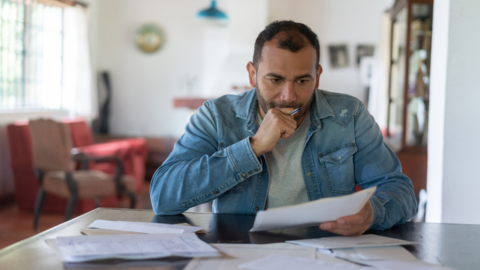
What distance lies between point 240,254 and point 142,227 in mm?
278

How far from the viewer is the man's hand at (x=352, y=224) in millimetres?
986

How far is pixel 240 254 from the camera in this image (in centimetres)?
85

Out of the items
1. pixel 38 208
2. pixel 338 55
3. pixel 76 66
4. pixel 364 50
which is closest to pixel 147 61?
pixel 76 66

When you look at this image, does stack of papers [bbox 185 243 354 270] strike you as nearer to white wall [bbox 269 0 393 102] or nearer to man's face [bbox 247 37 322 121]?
man's face [bbox 247 37 322 121]

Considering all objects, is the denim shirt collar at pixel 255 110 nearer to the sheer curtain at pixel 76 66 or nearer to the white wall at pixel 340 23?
the sheer curtain at pixel 76 66

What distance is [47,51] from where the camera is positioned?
18.0 ft

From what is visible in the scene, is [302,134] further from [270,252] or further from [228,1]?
[228,1]

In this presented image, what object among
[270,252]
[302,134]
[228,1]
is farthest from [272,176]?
[228,1]

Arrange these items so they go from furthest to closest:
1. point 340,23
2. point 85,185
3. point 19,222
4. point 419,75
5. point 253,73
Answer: point 340,23 → point 19,222 → point 85,185 → point 419,75 → point 253,73

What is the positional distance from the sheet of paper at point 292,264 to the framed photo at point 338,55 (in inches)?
234

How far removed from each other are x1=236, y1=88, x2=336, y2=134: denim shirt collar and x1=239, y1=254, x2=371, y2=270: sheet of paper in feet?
2.09

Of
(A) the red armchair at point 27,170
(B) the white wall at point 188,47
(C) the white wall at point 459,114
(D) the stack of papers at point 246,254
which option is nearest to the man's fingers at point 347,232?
(D) the stack of papers at point 246,254

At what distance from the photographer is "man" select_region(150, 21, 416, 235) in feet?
4.07

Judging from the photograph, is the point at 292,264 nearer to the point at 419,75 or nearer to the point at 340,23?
the point at 419,75
